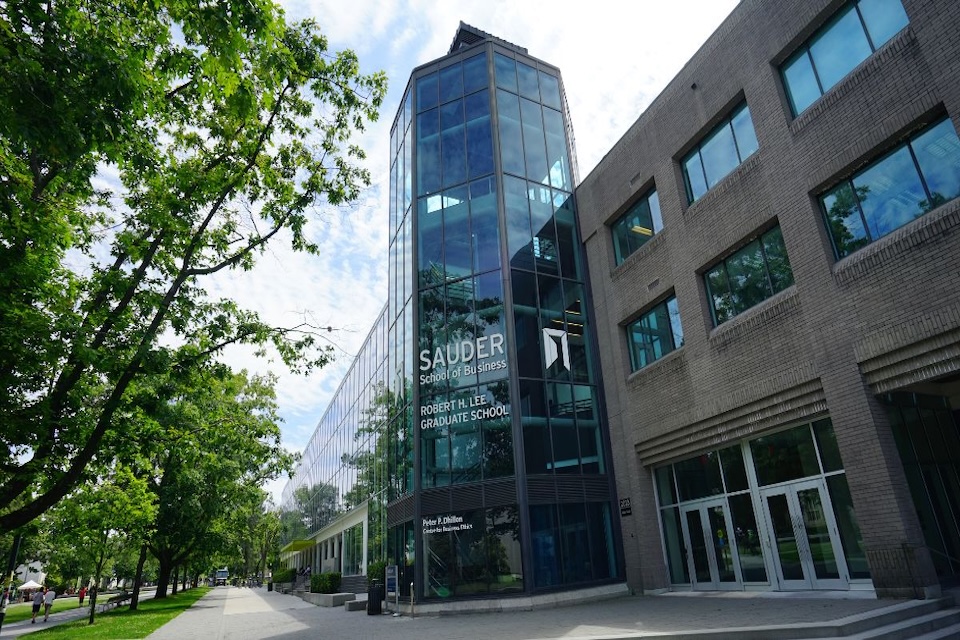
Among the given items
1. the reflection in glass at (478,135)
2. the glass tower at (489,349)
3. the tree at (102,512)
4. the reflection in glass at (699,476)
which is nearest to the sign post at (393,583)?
the glass tower at (489,349)

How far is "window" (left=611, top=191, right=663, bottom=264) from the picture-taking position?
1864cm

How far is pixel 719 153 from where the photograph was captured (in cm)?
1616

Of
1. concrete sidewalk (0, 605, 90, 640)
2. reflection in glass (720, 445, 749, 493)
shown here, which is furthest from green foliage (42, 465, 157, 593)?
Result: reflection in glass (720, 445, 749, 493)

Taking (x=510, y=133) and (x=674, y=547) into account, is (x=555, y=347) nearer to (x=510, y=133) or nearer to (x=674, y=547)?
(x=674, y=547)

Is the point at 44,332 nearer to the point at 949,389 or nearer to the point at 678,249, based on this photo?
the point at 678,249

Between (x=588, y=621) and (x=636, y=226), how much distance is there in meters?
12.6

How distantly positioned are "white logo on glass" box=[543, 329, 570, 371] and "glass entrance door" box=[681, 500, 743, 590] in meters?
6.12

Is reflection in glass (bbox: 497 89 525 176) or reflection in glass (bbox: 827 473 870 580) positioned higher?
reflection in glass (bbox: 497 89 525 176)

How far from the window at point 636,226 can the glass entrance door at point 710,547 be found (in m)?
8.62

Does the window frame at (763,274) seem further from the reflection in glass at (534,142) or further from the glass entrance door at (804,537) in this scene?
the reflection in glass at (534,142)

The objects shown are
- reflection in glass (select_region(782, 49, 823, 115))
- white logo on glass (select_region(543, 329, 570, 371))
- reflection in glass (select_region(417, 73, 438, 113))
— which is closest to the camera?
reflection in glass (select_region(782, 49, 823, 115))

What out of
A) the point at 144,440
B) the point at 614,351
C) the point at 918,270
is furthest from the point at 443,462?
the point at 918,270

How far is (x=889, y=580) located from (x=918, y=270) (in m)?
5.90

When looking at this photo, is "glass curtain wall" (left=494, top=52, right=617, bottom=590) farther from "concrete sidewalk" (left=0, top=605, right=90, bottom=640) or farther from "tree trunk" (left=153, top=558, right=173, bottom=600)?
"tree trunk" (left=153, top=558, right=173, bottom=600)
